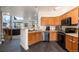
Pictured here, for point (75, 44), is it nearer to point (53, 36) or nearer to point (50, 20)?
point (53, 36)

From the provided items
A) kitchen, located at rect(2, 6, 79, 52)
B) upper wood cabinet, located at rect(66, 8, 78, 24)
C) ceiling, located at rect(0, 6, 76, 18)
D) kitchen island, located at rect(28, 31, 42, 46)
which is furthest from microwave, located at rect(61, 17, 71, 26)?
kitchen island, located at rect(28, 31, 42, 46)

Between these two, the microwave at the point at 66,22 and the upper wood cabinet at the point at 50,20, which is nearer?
the upper wood cabinet at the point at 50,20

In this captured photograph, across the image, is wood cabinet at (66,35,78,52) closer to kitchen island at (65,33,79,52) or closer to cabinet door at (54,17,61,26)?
kitchen island at (65,33,79,52)

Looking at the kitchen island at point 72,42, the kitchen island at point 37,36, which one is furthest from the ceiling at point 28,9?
the kitchen island at point 72,42

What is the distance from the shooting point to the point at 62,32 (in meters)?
3.44

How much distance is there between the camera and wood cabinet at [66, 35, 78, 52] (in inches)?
123

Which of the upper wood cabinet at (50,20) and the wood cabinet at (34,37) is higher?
the upper wood cabinet at (50,20)

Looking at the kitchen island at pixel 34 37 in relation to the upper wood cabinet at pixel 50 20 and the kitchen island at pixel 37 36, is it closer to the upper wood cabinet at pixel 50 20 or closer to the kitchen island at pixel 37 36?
the kitchen island at pixel 37 36

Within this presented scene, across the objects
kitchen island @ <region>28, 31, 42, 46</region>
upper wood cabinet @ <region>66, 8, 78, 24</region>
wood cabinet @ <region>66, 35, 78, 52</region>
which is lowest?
wood cabinet @ <region>66, 35, 78, 52</region>

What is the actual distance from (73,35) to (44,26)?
0.76 m

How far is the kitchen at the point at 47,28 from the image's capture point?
315 cm

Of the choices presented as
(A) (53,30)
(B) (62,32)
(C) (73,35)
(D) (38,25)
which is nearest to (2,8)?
(D) (38,25)

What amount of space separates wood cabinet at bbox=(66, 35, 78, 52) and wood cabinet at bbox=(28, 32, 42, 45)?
0.74m
